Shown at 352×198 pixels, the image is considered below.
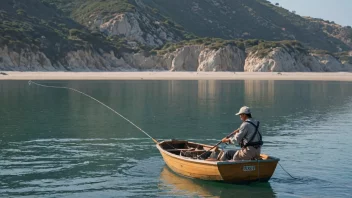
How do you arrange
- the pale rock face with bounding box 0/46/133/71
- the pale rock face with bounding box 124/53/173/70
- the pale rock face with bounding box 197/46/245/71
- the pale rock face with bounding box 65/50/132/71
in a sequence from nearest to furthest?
the pale rock face with bounding box 0/46/133/71 → the pale rock face with bounding box 65/50/132/71 → the pale rock face with bounding box 197/46/245/71 → the pale rock face with bounding box 124/53/173/70

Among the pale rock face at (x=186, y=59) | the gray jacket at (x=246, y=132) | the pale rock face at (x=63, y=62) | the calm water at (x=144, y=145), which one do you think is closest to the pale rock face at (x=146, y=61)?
the pale rock face at (x=186, y=59)

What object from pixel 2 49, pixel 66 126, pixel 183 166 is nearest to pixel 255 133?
pixel 183 166

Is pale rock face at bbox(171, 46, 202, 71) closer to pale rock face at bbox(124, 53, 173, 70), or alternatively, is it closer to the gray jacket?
pale rock face at bbox(124, 53, 173, 70)

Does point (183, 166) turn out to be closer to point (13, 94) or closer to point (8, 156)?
point (8, 156)

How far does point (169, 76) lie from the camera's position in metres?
81.0

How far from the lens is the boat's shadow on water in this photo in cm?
1349

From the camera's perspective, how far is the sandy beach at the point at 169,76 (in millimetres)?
70125

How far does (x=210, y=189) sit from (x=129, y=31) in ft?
322

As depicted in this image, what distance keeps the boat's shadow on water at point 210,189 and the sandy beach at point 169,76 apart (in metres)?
55.7

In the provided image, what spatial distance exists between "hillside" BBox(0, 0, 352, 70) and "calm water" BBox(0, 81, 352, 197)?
45.9 meters

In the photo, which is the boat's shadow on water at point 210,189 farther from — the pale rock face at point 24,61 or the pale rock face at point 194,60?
the pale rock face at point 194,60

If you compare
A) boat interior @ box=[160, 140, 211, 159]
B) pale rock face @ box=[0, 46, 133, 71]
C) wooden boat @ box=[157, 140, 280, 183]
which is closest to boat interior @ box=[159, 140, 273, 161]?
boat interior @ box=[160, 140, 211, 159]

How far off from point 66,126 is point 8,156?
7502 mm

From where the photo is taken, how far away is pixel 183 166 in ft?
48.4
